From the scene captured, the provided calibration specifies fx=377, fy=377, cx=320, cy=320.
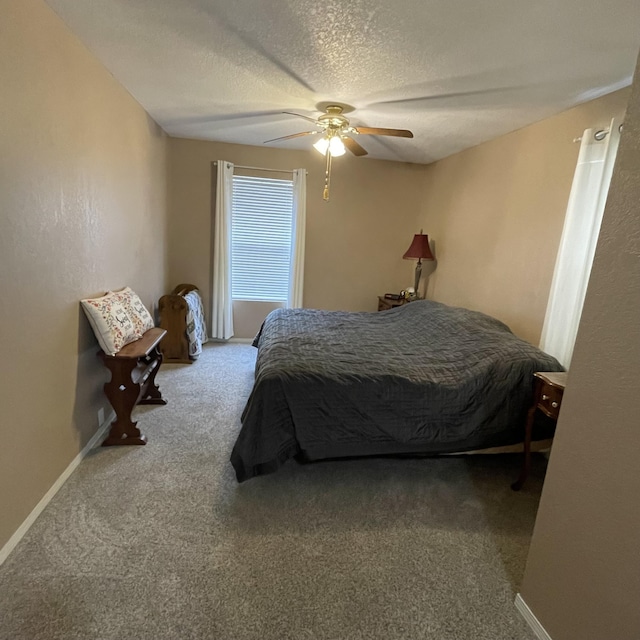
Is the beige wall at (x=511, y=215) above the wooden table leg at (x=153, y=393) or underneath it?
above

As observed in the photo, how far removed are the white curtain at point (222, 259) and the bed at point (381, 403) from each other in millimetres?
2244

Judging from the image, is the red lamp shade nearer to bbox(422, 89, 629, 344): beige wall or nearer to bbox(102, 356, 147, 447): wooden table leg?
bbox(422, 89, 629, 344): beige wall

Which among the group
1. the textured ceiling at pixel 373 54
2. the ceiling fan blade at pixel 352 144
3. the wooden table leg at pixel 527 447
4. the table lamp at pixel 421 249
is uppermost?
the textured ceiling at pixel 373 54

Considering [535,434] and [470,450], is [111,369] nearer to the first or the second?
[470,450]

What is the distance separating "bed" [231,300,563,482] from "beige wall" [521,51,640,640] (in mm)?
855

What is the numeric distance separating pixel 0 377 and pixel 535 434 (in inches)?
111

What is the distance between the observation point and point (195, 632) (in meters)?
1.38

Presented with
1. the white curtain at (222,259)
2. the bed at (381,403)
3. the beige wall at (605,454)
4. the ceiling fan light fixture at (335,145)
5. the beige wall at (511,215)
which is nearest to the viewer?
the beige wall at (605,454)

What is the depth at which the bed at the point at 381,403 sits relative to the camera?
2.12 m

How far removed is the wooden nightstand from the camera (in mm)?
4496

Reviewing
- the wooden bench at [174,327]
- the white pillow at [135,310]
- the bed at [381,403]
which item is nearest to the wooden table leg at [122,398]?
the white pillow at [135,310]

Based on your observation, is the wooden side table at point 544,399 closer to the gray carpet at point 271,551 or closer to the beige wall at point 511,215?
the gray carpet at point 271,551

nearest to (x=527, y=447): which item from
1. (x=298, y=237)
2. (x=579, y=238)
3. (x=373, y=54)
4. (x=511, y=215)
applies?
(x=579, y=238)

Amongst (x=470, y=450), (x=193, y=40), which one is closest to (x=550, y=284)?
(x=470, y=450)
